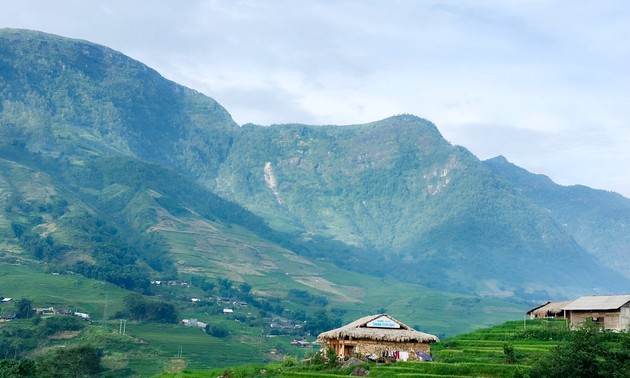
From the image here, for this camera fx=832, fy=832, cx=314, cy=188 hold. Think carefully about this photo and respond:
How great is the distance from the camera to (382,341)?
132 feet

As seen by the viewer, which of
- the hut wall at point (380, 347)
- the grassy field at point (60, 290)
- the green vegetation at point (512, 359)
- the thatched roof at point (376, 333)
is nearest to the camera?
the green vegetation at point (512, 359)

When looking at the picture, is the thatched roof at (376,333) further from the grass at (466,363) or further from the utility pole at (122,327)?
the utility pole at (122,327)

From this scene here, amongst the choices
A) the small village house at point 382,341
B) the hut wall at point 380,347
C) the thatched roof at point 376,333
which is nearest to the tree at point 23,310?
the thatched roof at point 376,333

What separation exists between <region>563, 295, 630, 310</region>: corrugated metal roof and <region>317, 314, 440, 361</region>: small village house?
10727mm

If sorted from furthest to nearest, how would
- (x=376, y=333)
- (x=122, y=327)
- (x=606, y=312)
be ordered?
(x=122, y=327) → (x=606, y=312) → (x=376, y=333)

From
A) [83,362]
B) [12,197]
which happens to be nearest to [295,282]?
[12,197]

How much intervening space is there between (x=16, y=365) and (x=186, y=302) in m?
96.3

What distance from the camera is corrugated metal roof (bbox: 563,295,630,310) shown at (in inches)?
1758

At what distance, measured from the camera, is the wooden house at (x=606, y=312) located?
44.4m

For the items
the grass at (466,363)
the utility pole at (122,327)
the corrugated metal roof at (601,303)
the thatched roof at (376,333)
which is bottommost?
the grass at (466,363)

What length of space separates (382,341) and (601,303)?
13901 millimetres

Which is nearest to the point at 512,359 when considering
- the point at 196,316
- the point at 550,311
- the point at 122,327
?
the point at 550,311

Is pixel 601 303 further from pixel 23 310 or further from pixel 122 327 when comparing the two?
pixel 23 310

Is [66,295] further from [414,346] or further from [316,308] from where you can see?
[414,346]
